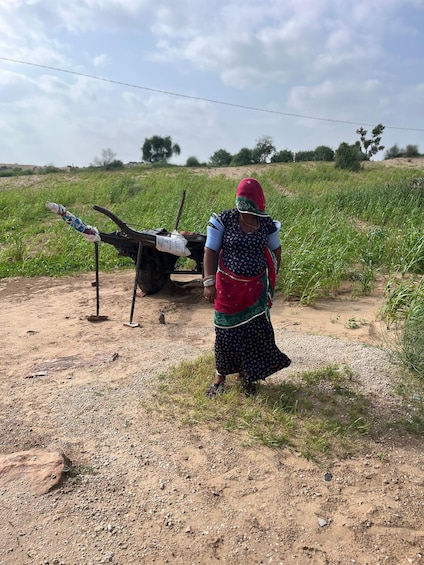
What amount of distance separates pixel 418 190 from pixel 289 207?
14.6 ft

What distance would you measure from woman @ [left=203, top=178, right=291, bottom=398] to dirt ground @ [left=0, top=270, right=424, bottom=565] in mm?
572

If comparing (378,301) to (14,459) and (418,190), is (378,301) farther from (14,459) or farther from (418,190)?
(418,190)

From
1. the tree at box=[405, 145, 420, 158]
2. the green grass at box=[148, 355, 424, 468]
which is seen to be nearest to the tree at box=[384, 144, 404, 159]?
the tree at box=[405, 145, 420, 158]

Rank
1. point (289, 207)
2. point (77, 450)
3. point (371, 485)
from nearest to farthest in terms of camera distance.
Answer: point (371, 485) → point (77, 450) → point (289, 207)

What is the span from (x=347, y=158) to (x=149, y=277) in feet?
81.2

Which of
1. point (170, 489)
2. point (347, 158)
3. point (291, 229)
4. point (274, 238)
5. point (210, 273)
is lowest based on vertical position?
point (170, 489)

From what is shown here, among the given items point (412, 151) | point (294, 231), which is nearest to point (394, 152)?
point (412, 151)

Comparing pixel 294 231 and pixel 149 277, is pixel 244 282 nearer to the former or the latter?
pixel 149 277

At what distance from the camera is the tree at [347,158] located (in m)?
27.8

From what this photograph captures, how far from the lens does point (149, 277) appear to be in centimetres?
623

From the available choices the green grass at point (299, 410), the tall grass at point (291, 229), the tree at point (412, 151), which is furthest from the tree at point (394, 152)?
the green grass at point (299, 410)

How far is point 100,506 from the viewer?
7.66 ft

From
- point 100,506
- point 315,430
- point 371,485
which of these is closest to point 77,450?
Answer: point 100,506

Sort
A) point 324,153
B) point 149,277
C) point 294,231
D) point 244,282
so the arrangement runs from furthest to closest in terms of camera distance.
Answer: point 324,153 < point 294,231 < point 149,277 < point 244,282
